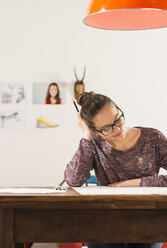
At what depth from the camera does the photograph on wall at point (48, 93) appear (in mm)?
4207

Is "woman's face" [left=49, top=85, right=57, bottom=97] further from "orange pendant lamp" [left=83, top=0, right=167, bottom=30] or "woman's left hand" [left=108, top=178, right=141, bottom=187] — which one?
"woman's left hand" [left=108, top=178, right=141, bottom=187]

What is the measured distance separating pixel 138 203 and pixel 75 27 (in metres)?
3.18

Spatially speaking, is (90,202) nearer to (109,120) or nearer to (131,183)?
(131,183)

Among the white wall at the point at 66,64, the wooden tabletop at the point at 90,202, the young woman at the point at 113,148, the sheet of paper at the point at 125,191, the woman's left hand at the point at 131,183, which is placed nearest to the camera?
the wooden tabletop at the point at 90,202

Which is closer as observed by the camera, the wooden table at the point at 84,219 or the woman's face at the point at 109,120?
the wooden table at the point at 84,219

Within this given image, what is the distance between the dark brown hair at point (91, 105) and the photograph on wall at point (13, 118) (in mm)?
2269

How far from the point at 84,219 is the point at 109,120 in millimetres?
692

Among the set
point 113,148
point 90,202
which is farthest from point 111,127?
point 90,202

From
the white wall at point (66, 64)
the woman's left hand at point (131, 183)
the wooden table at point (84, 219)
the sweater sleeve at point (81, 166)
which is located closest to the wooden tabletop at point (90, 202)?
the wooden table at point (84, 219)

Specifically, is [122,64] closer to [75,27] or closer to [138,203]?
[75,27]

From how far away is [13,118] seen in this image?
4.20 m

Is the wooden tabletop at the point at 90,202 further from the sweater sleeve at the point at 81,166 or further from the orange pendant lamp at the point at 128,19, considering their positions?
the orange pendant lamp at the point at 128,19

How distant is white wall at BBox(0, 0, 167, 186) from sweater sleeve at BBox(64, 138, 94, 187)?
217 cm

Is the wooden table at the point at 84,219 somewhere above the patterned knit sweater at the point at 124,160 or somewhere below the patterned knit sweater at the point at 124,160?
below
